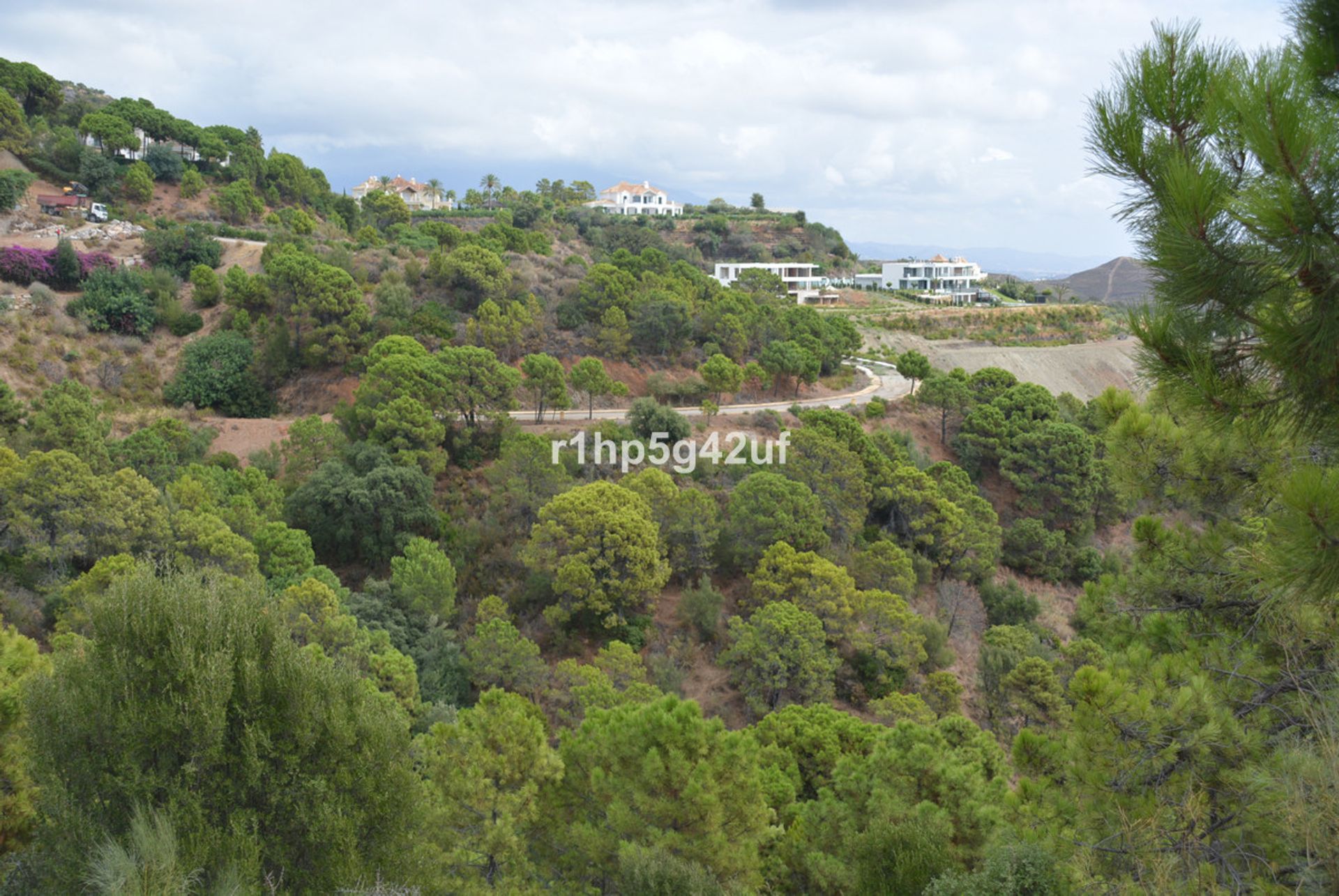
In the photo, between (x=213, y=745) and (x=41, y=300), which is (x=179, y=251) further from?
(x=213, y=745)

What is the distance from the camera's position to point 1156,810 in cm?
622

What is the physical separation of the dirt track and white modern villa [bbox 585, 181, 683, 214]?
4325cm

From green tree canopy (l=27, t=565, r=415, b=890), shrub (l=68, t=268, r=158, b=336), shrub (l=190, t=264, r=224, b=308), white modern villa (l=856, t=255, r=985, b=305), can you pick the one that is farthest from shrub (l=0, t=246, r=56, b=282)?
white modern villa (l=856, t=255, r=985, b=305)

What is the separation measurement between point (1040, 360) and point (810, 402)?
26048 millimetres

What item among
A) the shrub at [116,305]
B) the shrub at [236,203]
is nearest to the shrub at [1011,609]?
the shrub at [116,305]

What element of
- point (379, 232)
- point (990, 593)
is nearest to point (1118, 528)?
point (990, 593)

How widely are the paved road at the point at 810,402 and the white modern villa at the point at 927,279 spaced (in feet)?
96.0

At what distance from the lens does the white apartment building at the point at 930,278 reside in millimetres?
76062

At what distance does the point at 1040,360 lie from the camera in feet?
183

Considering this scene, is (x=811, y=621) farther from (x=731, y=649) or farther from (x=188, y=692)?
(x=188, y=692)

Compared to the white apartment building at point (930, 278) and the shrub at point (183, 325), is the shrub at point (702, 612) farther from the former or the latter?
the white apartment building at point (930, 278)

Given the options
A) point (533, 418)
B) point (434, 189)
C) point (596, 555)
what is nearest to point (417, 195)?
point (434, 189)

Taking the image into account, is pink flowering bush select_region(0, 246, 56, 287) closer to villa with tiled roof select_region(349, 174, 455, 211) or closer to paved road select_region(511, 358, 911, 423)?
paved road select_region(511, 358, 911, 423)

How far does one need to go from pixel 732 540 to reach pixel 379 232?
3820cm
